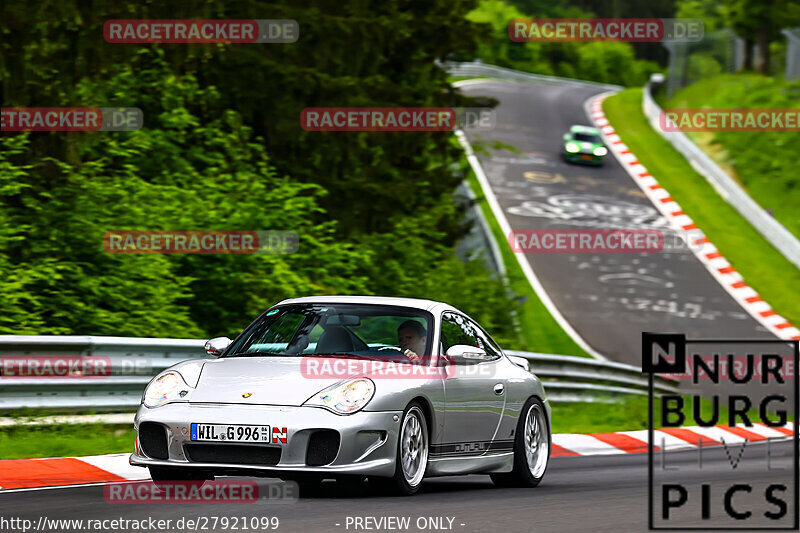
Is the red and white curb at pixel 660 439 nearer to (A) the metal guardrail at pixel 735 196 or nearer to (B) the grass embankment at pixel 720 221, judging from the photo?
(B) the grass embankment at pixel 720 221

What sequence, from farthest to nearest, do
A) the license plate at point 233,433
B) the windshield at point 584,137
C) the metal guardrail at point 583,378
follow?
the windshield at point 584,137 → the metal guardrail at point 583,378 → the license plate at point 233,433

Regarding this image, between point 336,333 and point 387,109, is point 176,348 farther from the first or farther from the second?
point 387,109

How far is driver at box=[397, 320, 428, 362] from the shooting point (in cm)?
896

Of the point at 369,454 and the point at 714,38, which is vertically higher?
the point at 714,38

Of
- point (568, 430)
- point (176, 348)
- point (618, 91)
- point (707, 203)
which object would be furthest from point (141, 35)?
point (618, 91)

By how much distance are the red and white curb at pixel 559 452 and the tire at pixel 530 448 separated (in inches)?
69.5

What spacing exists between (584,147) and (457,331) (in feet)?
107

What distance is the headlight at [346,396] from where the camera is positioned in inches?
308

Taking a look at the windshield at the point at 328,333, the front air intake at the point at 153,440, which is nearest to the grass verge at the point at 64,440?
the windshield at the point at 328,333

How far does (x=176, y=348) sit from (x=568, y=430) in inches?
246

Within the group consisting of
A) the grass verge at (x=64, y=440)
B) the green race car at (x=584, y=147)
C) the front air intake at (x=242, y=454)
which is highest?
the green race car at (x=584, y=147)

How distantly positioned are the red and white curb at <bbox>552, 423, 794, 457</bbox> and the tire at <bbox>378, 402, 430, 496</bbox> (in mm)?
5078

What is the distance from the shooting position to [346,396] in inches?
312

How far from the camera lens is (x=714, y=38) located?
54031 mm
